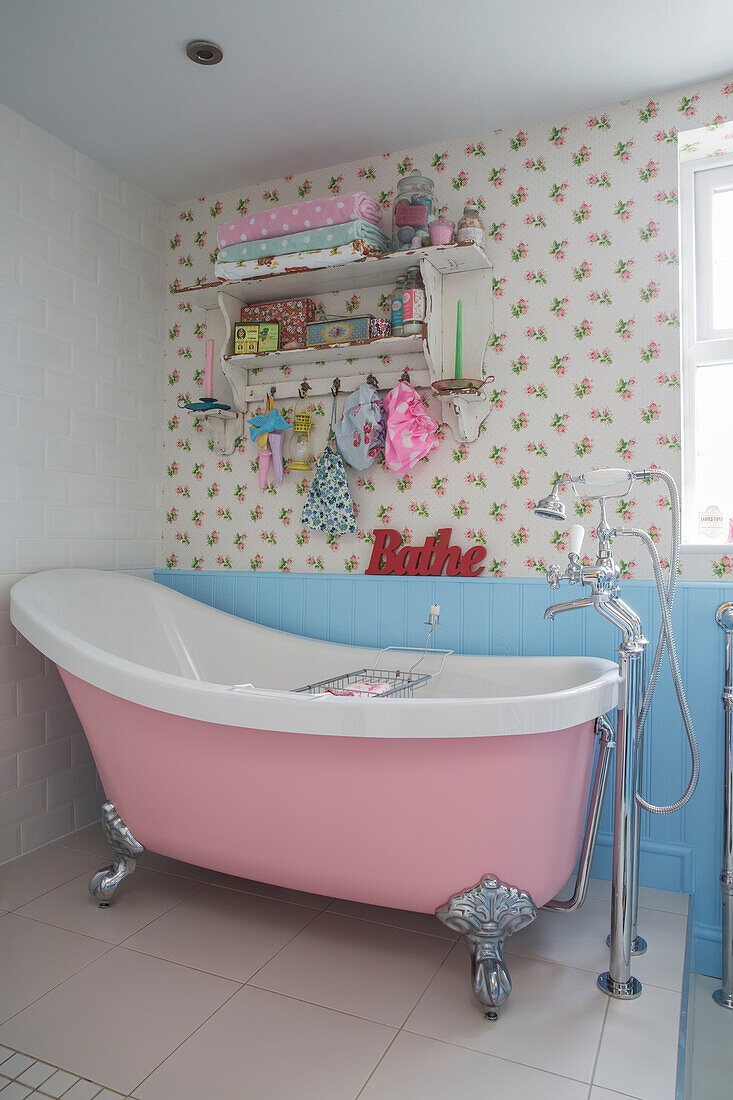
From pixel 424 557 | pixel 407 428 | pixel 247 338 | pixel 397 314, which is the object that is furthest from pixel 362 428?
pixel 247 338

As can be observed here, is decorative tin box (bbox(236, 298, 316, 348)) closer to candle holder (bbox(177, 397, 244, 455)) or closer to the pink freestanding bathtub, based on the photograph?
candle holder (bbox(177, 397, 244, 455))

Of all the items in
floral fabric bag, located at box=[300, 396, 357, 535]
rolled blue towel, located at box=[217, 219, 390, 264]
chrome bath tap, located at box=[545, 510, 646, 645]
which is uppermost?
rolled blue towel, located at box=[217, 219, 390, 264]

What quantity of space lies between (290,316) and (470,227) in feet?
2.49

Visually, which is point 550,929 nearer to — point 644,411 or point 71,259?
point 644,411

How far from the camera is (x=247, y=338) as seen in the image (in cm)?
277

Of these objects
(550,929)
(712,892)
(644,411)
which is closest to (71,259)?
(644,411)

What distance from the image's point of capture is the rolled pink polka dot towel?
2.40 metres

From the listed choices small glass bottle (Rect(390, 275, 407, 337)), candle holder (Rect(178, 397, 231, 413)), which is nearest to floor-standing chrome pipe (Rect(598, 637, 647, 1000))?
small glass bottle (Rect(390, 275, 407, 337))

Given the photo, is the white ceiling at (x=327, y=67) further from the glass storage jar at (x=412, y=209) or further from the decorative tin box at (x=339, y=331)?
the decorative tin box at (x=339, y=331)

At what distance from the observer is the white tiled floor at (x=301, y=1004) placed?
1380 mm

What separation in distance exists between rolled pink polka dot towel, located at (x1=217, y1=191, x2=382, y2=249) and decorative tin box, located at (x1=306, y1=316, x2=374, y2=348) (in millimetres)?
316

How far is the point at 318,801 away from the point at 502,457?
1325 millimetres

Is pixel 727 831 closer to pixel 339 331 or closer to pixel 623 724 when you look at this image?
pixel 623 724

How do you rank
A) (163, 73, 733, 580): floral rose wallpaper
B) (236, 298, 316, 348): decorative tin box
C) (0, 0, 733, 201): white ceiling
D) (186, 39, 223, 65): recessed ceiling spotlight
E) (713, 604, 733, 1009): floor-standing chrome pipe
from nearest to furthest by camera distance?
(713, 604, 733, 1009): floor-standing chrome pipe < (0, 0, 733, 201): white ceiling < (186, 39, 223, 65): recessed ceiling spotlight < (163, 73, 733, 580): floral rose wallpaper < (236, 298, 316, 348): decorative tin box
